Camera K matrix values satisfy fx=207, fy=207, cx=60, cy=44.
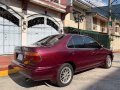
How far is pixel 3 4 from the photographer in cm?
1173

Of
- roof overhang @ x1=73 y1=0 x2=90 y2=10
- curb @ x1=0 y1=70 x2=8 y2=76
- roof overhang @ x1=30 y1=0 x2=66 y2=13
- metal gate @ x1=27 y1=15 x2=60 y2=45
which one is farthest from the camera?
roof overhang @ x1=73 y1=0 x2=90 y2=10

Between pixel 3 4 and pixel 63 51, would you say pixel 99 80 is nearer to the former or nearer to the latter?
pixel 63 51

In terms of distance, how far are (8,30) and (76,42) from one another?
6.14 m

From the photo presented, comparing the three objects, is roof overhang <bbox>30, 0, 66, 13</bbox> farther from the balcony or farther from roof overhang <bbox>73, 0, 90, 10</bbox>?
roof overhang <bbox>73, 0, 90, 10</bbox>

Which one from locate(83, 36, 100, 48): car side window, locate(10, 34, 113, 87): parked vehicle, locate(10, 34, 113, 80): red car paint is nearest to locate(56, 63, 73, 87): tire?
locate(10, 34, 113, 87): parked vehicle

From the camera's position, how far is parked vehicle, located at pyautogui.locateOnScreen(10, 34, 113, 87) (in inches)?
233

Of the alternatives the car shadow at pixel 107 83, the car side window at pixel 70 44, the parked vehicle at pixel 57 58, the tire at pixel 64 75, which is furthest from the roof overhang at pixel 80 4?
the tire at pixel 64 75

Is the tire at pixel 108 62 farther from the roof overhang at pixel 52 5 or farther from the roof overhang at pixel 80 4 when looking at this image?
the roof overhang at pixel 80 4

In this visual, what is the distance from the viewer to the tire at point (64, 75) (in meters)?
6.37

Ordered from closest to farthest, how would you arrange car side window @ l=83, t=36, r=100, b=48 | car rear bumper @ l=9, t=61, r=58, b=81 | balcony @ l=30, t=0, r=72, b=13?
car rear bumper @ l=9, t=61, r=58, b=81
car side window @ l=83, t=36, r=100, b=48
balcony @ l=30, t=0, r=72, b=13

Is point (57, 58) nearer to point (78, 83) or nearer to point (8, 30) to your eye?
point (78, 83)

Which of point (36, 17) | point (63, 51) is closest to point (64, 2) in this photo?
point (36, 17)

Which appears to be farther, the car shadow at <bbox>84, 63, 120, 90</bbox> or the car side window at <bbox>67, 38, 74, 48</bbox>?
the car side window at <bbox>67, 38, 74, 48</bbox>

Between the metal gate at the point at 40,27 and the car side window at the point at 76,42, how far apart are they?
6456 millimetres
